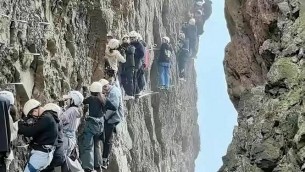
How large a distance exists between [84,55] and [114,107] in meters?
2.86

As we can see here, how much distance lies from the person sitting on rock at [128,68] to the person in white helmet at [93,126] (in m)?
3.35

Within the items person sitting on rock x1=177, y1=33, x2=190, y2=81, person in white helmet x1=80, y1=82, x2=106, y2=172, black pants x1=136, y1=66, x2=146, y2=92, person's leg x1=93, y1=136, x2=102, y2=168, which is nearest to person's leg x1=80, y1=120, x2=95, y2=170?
person in white helmet x1=80, y1=82, x2=106, y2=172

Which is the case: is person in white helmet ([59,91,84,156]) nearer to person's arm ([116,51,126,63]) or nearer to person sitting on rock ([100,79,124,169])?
person sitting on rock ([100,79,124,169])

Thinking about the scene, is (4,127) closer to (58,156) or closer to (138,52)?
(58,156)

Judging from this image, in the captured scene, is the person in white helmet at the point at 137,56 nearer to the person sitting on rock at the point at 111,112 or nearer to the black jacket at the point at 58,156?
the person sitting on rock at the point at 111,112

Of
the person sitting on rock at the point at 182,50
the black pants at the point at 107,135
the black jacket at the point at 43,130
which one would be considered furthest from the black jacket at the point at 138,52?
the person sitting on rock at the point at 182,50

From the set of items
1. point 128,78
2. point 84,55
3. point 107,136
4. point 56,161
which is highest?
point 84,55

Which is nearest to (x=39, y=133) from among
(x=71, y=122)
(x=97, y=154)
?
(x=71, y=122)

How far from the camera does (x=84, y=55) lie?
15.0m

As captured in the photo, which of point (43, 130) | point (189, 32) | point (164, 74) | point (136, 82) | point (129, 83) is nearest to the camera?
point (43, 130)

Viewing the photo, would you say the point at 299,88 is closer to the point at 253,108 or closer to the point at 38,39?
the point at 253,108

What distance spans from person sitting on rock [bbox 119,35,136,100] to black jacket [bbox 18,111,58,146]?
7.11m

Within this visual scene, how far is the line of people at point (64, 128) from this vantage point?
8395mm

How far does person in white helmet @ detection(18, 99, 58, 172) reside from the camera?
852 cm
